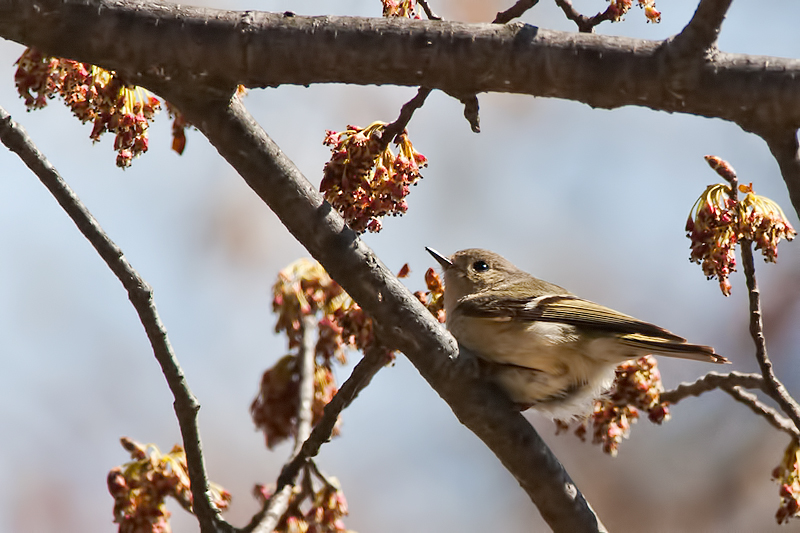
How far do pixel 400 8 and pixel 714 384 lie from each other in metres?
1.57

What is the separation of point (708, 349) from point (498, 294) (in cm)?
99

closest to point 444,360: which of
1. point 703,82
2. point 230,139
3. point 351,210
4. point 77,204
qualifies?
point 351,210

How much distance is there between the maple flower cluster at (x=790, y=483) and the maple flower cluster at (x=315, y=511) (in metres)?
1.45

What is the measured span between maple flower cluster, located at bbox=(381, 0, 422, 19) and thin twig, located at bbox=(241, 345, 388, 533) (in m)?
0.95

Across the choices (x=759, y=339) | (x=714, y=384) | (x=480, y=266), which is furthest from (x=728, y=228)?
(x=480, y=266)

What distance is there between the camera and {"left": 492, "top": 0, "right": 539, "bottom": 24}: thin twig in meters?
1.96

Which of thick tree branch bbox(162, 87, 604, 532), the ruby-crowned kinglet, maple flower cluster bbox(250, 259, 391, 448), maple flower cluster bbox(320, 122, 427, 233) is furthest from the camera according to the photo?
maple flower cluster bbox(250, 259, 391, 448)

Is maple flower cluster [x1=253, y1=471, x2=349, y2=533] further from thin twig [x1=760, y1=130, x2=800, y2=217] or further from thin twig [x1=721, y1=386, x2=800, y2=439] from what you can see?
thin twig [x1=760, y1=130, x2=800, y2=217]

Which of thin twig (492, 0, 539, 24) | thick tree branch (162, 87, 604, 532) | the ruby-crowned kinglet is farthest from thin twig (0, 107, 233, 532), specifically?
thin twig (492, 0, 539, 24)

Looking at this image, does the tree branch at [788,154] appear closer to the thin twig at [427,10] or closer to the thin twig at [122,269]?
the thin twig at [427,10]

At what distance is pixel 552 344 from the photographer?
2.80 metres

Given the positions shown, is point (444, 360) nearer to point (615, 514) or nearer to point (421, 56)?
point (421, 56)

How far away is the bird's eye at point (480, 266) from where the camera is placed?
366 centimetres

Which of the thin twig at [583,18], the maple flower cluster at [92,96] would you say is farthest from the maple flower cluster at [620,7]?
the maple flower cluster at [92,96]
